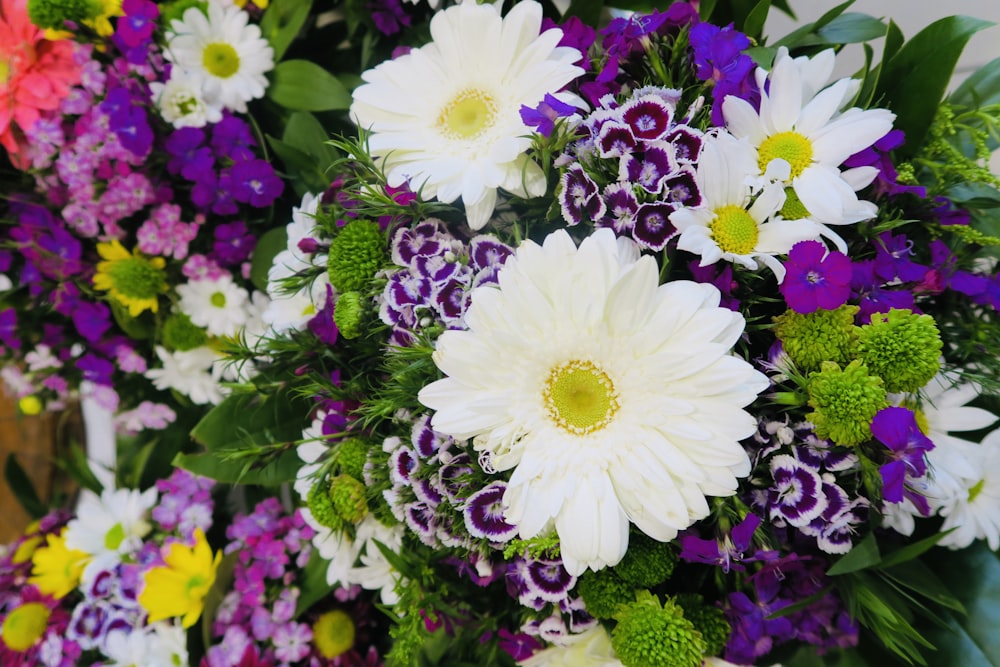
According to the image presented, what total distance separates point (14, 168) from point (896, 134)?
1.03 m

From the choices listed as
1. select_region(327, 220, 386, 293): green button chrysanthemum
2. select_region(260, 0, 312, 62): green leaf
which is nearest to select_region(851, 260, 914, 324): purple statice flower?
→ select_region(327, 220, 386, 293): green button chrysanthemum

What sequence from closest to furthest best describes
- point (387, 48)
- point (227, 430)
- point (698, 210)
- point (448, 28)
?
1. point (698, 210)
2. point (448, 28)
3. point (227, 430)
4. point (387, 48)

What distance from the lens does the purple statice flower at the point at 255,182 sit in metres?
0.78

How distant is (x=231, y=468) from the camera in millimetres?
735

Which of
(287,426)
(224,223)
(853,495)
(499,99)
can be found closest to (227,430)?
(287,426)

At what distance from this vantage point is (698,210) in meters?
0.48

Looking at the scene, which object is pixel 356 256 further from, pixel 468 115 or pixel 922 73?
pixel 922 73

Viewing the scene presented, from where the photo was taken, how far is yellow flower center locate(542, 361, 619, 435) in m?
0.50

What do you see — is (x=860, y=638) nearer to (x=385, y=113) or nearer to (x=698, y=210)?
(x=698, y=210)

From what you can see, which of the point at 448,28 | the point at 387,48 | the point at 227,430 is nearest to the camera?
the point at 448,28

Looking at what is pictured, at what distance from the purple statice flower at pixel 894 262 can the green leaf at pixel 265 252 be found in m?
0.64

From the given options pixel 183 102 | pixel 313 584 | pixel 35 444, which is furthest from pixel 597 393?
pixel 35 444

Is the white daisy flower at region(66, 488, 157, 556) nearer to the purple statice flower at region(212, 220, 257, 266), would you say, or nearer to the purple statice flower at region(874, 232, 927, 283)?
the purple statice flower at region(212, 220, 257, 266)

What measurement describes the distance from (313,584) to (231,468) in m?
0.19
